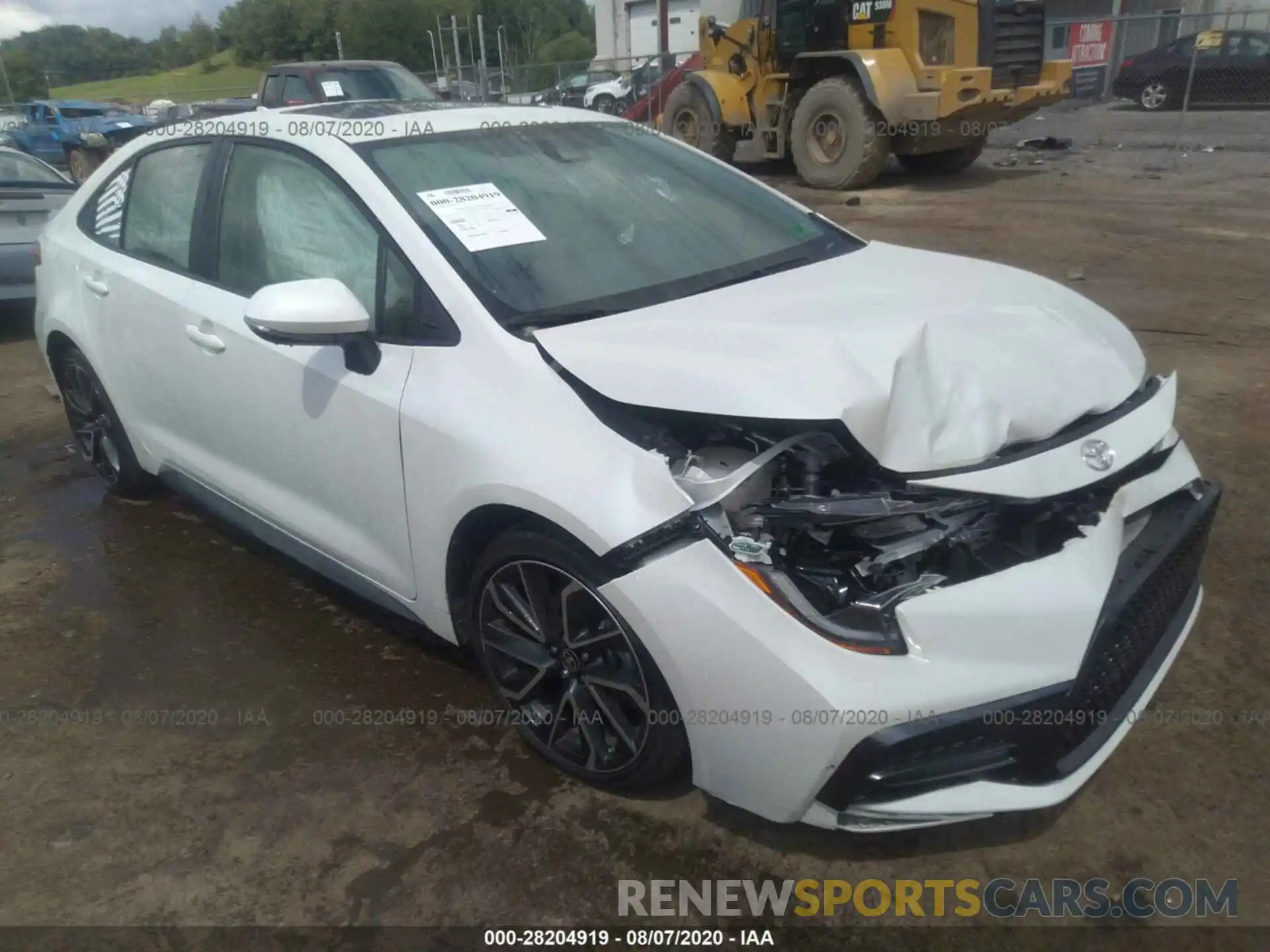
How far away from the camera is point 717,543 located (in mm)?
2045

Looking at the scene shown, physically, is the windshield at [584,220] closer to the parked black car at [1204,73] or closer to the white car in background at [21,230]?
the white car in background at [21,230]

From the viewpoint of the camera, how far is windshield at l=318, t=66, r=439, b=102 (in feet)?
39.6

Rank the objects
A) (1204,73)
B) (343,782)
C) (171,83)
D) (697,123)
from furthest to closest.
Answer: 1. (171,83)
2. (1204,73)
3. (697,123)
4. (343,782)

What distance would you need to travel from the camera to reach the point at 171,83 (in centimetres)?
5262

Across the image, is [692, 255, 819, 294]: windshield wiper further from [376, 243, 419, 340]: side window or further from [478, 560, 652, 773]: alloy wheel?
[478, 560, 652, 773]: alloy wheel

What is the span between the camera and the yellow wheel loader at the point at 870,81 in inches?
439

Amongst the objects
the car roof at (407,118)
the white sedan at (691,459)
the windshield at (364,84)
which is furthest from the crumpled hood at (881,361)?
the windshield at (364,84)

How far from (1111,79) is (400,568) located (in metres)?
23.9

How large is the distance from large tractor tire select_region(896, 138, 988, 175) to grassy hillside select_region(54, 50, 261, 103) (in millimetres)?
30537

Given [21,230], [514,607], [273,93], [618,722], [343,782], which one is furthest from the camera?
[273,93]

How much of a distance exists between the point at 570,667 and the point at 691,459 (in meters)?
0.62

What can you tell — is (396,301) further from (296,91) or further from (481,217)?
(296,91)

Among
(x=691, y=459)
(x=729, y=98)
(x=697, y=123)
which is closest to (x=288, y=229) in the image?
→ (x=691, y=459)

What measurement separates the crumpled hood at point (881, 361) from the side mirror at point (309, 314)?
505 millimetres
